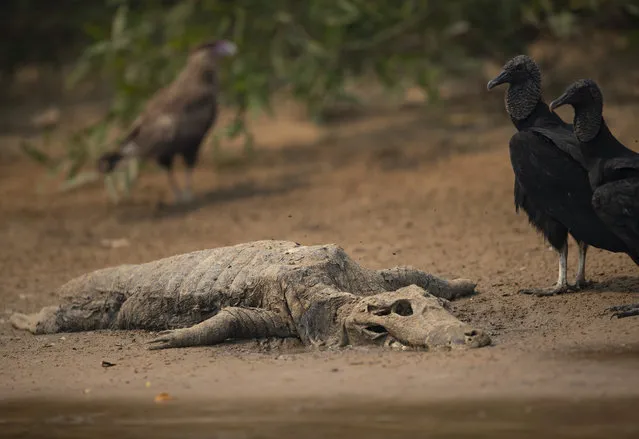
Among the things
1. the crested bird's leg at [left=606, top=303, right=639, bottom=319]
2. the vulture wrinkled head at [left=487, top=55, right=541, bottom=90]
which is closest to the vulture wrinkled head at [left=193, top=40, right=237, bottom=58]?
the vulture wrinkled head at [left=487, top=55, right=541, bottom=90]

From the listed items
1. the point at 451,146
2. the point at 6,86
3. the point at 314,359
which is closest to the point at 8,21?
the point at 6,86

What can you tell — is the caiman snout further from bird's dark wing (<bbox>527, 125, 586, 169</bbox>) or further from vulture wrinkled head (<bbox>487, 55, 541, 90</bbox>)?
vulture wrinkled head (<bbox>487, 55, 541, 90</bbox>)

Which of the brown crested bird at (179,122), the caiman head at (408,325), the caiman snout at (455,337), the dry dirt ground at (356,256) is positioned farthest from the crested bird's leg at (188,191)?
the caiman snout at (455,337)

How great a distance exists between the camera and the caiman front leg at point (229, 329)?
6301 mm

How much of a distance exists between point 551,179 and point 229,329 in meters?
2.04

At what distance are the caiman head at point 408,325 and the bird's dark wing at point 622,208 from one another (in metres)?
1.01

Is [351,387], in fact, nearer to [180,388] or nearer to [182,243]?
[180,388]

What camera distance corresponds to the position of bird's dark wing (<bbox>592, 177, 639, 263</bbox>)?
618 centimetres

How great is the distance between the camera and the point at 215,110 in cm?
1147

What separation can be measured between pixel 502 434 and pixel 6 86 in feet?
43.3

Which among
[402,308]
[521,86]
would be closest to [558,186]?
[521,86]

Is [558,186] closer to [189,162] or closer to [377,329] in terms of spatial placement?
[377,329]

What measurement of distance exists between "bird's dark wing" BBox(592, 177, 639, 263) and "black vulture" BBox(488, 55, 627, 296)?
9.0 inches

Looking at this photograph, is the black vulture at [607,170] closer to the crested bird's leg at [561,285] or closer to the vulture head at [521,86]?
the vulture head at [521,86]
